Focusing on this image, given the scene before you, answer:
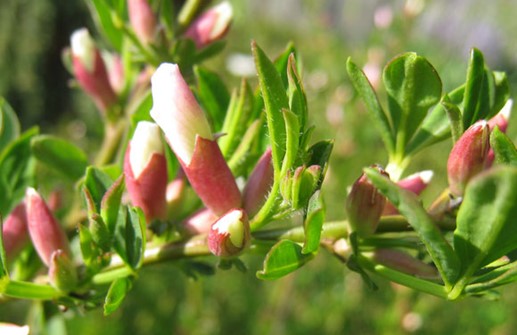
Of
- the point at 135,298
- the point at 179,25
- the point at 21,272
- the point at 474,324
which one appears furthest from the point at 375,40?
the point at 21,272

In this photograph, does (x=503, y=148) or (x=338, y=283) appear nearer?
(x=503, y=148)

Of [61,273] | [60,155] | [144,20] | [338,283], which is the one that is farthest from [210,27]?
[338,283]

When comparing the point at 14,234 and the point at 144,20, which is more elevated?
the point at 144,20

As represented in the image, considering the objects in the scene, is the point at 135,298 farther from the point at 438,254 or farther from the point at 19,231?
the point at 438,254

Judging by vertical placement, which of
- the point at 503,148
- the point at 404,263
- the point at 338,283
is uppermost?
the point at 503,148

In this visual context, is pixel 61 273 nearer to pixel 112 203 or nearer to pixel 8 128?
pixel 112 203
